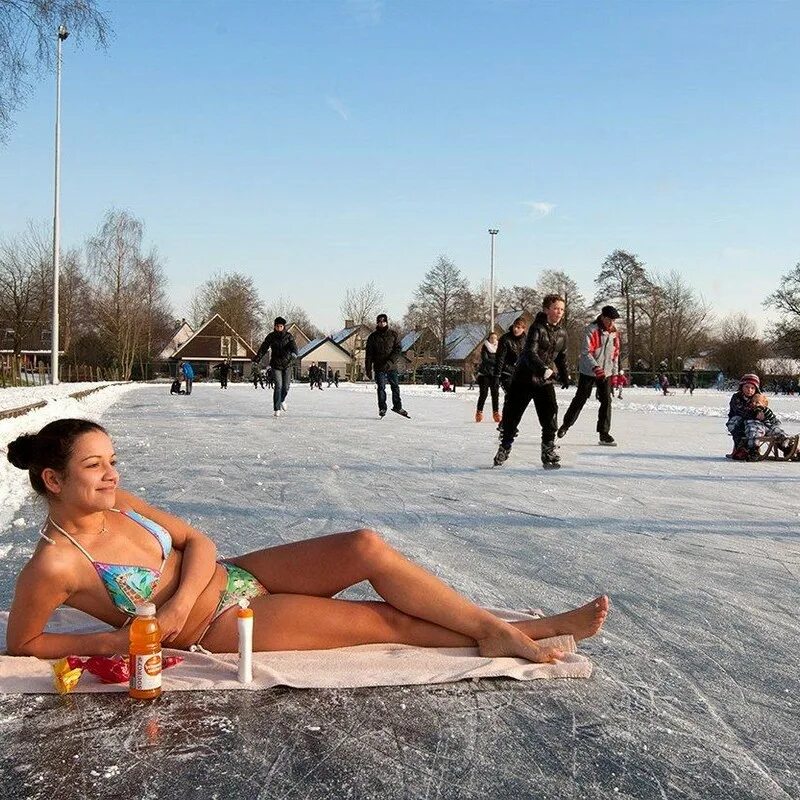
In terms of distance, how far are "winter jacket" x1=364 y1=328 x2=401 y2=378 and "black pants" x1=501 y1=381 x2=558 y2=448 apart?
585cm

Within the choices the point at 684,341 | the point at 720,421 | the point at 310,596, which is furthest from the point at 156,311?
the point at 310,596

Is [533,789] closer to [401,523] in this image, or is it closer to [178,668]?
[178,668]

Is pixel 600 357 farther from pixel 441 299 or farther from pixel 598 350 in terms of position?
pixel 441 299

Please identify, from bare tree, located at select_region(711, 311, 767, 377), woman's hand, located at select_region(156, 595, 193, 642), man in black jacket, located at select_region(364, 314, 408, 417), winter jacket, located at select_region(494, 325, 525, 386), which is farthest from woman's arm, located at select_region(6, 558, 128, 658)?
bare tree, located at select_region(711, 311, 767, 377)

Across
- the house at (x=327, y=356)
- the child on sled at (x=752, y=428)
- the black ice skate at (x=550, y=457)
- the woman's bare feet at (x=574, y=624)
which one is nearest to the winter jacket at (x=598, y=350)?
the child on sled at (x=752, y=428)

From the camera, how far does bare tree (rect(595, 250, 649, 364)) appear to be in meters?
64.0

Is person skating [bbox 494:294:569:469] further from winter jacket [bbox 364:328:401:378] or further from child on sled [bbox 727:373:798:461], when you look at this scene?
winter jacket [bbox 364:328:401:378]

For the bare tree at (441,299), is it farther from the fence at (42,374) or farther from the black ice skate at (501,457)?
the black ice skate at (501,457)

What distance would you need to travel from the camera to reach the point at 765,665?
2.71 meters

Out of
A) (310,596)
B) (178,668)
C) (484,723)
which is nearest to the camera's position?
(484,723)

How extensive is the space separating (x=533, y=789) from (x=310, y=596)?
3.61 feet

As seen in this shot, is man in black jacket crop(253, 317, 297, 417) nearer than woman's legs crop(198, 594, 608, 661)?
No

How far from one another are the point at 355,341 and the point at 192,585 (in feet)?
251

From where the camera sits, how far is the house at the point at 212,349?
3029 inches
